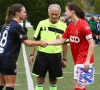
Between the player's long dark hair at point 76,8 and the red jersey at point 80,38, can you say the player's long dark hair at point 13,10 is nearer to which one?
A: the player's long dark hair at point 76,8

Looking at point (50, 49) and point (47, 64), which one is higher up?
point (50, 49)

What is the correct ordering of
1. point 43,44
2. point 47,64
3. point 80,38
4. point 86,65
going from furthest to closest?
point 47,64 < point 43,44 < point 80,38 < point 86,65

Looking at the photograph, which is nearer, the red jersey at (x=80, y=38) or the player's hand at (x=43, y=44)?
the red jersey at (x=80, y=38)

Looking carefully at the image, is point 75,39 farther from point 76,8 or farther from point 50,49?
point 50,49

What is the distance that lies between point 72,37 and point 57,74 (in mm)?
1405

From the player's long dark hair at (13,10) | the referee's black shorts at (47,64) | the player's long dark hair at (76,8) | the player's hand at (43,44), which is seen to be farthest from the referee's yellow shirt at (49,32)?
the player's long dark hair at (13,10)

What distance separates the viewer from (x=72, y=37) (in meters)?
7.18

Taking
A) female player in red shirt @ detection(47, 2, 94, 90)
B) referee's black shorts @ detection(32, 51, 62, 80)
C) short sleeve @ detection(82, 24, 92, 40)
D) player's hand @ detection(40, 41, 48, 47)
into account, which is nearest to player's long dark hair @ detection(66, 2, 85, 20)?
female player in red shirt @ detection(47, 2, 94, 90)

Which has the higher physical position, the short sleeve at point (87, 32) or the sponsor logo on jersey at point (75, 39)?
the short sleeve at point (87, 32)

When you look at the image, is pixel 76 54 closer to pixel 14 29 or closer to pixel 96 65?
pixel 14 29

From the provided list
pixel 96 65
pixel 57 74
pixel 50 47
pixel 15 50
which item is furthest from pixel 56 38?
pixel 96 65

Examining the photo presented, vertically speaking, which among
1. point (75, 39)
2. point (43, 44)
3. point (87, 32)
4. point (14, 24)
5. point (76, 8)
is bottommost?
point (43, 44)

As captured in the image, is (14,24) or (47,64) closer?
(14,24)

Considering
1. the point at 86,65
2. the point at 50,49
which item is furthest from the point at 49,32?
the point at 86,65
